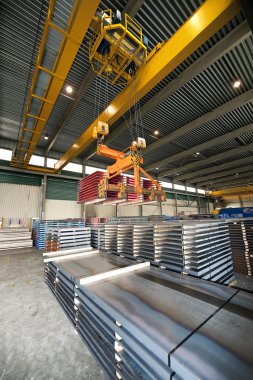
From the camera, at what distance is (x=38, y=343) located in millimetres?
2088

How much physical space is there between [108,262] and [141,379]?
135 cm

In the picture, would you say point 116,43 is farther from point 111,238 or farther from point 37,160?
point 37,160

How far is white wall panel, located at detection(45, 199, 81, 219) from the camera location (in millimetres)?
10552

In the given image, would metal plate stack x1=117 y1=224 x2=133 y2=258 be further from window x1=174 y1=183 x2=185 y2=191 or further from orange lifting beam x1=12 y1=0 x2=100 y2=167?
window x1=174 y1=183 x2=185 y2=191

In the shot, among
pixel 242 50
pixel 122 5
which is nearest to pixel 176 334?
pixel 122 5

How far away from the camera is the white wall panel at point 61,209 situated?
1055 centimetres

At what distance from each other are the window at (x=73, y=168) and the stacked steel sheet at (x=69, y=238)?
8.60 m

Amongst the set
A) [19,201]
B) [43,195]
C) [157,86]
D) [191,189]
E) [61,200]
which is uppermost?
[157,86]

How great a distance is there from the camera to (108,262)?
2307 mm

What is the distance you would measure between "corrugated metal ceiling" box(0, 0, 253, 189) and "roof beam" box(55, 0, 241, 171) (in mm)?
1062

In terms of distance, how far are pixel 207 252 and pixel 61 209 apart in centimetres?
1045

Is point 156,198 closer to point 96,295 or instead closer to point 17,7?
point 96,295

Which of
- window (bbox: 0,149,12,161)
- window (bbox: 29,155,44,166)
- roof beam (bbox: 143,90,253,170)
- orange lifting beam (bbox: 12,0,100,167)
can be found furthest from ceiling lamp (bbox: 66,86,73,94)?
window (bbox: 0,149,12,161)

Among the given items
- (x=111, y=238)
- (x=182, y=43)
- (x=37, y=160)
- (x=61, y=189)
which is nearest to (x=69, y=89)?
(x=182, y=43)
